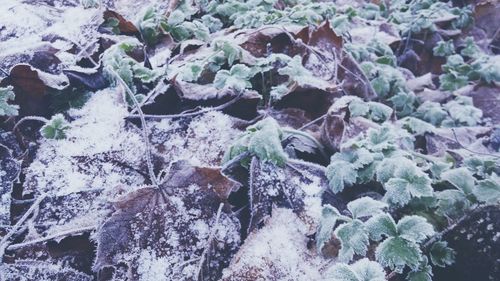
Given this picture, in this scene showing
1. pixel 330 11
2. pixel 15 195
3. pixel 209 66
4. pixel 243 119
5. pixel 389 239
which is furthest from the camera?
pixel 330 11

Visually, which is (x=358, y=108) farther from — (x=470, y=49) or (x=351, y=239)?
(x=470, y=49)

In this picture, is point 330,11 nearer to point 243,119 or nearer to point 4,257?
point 243,119

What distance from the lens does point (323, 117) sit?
1892 mm

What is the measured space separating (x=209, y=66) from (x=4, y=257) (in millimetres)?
1134

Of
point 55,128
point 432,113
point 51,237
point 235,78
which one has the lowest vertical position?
point 432,113

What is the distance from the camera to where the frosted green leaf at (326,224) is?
139 centimetres

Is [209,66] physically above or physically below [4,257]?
above

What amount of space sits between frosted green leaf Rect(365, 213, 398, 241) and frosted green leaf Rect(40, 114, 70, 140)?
1.17 m

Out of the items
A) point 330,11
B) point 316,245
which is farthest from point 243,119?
point 330,11

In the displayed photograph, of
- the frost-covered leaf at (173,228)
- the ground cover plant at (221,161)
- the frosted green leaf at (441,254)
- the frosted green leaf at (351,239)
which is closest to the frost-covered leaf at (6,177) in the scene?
the ground cover plant at (221,161)

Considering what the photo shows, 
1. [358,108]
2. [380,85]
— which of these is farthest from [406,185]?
[380,85]

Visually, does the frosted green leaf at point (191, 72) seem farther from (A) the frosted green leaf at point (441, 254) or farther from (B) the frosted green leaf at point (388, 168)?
(A) the frosted green leaf at point (441, 254)

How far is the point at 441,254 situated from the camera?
141 cm

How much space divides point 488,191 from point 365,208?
43 cm
